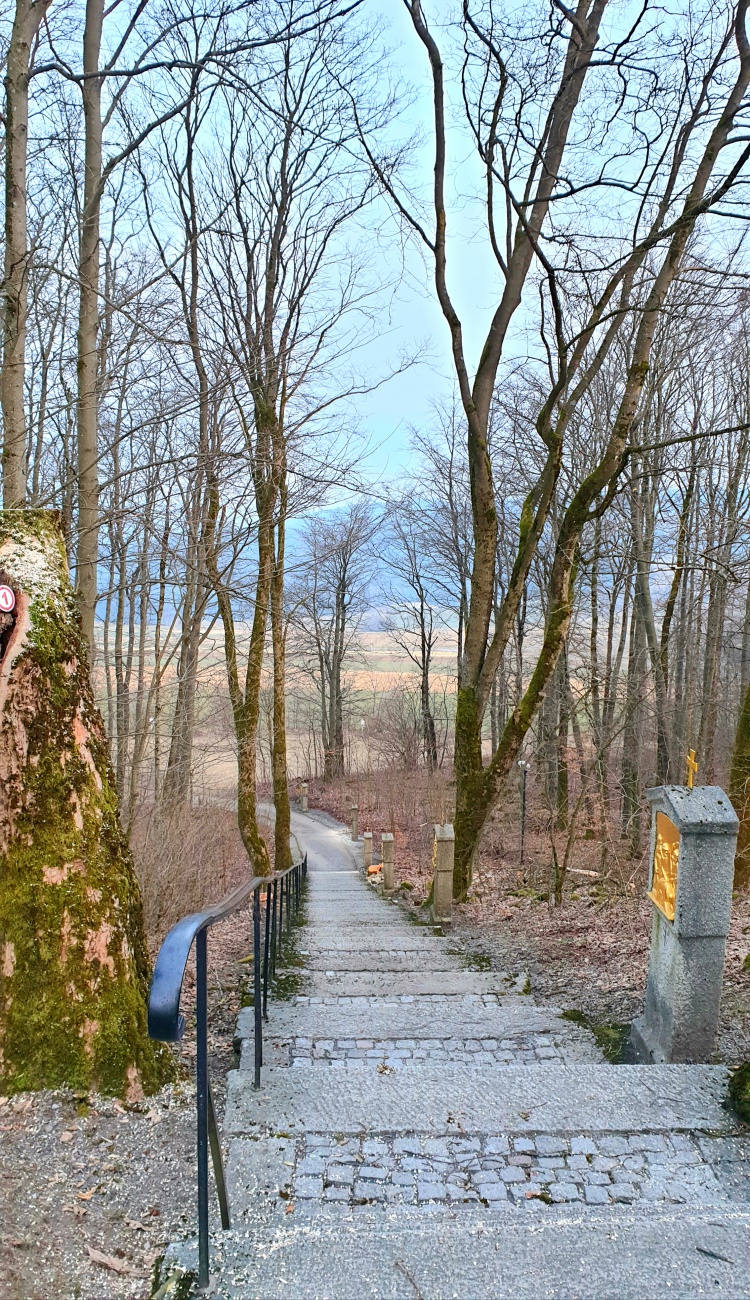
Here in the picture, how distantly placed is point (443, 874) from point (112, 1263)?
6765 millimetres

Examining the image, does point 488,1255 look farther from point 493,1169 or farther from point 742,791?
point 742,791

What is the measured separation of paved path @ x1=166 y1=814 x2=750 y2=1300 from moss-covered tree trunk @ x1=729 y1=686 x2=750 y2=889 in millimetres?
5924

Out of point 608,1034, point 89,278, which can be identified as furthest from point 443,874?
point 89,278

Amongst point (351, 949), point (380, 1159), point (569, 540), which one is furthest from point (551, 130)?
point (380, 1159)

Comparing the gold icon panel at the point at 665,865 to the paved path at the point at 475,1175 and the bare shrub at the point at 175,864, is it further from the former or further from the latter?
the bare shrub at the point at 175,864

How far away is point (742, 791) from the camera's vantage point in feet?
30.0

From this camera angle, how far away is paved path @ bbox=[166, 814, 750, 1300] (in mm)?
2096

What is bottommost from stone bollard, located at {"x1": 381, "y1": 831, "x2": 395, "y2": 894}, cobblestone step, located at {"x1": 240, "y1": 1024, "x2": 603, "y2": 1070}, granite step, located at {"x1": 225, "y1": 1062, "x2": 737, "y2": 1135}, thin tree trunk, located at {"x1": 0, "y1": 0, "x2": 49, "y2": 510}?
stone bollard, located at {"x1": 381, "y1": 831, "x2": 395, "y2": 894}

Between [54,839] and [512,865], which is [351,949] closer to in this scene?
[54,839]

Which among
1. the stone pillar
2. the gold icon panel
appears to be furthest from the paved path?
the gold icon panel

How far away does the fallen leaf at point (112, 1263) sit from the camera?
2.11 meters

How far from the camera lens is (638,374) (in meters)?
7.52

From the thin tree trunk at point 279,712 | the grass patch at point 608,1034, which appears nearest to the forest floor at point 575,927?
the grass patch at point 608,1034

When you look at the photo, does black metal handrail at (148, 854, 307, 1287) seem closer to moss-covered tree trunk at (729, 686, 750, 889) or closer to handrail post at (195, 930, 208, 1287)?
handrail post at (195, 930, 208, 1287)
